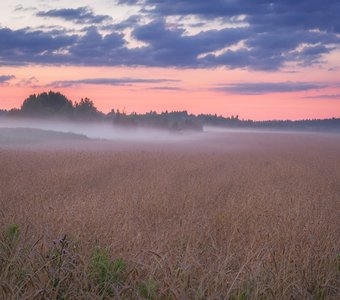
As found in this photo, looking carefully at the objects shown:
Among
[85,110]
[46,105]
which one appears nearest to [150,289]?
[85,110]

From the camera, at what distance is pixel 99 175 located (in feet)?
50.5

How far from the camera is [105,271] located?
484cm

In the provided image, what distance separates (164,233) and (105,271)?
8.81 feet

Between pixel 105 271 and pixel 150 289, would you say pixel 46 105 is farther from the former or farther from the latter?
→ pixel 150 289

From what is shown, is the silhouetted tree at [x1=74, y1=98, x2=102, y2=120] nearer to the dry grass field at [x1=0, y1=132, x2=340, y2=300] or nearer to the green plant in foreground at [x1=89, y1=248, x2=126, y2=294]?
the dry grass field at [x1=0, y1=132, x2=340, y2=300]

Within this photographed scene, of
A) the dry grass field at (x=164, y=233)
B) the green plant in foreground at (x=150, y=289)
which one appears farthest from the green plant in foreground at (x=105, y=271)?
the green plant in foreground at (x=150, y=289)

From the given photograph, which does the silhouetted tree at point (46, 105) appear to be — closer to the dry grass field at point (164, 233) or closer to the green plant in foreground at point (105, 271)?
the dry grass field at point (164, 233)

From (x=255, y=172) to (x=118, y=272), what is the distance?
1301 cm

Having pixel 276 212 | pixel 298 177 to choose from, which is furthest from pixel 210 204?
pixel 298 177

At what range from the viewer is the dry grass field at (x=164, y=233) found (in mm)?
4414

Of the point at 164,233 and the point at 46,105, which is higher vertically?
the point at 46,105

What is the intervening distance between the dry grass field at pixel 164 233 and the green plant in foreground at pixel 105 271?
0.02m

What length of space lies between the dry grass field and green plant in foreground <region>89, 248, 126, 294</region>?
0.02 metres

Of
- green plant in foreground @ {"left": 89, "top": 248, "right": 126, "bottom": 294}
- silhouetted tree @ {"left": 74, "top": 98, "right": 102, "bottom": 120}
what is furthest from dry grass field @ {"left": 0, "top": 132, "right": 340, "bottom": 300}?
silhouetted tree @ {"left": 74, "top": 98, "right": 102, "bottom": 120}
